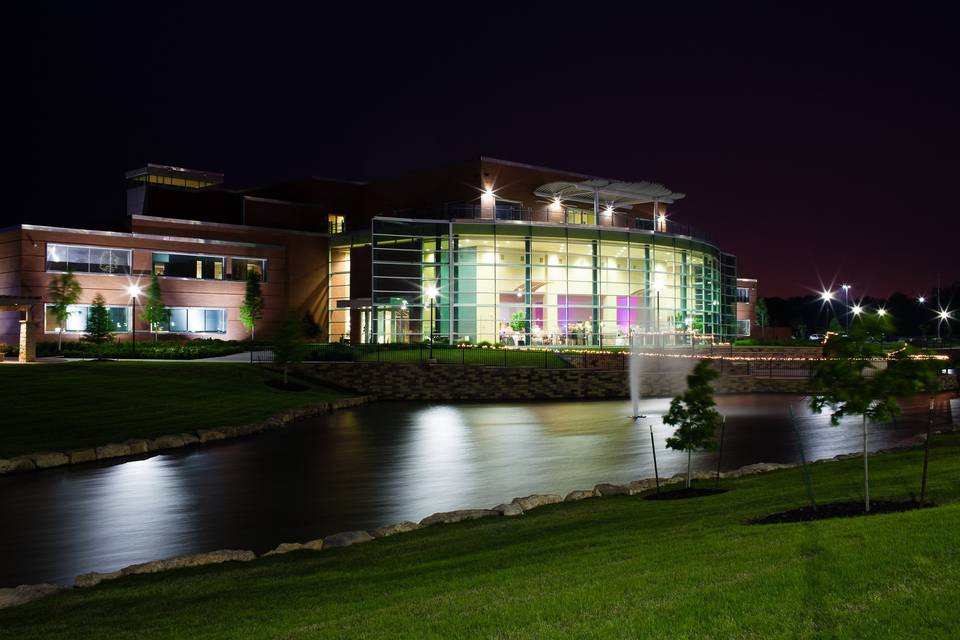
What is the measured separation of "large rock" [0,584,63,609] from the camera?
9.58 metres

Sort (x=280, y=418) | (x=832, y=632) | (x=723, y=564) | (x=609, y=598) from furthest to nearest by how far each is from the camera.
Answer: (x=280, y=418), (x=723, y=564), (x=609, y=598), (x=832, y=632)

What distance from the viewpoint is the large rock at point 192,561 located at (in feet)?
36.5

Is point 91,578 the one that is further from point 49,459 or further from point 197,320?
point 197,320

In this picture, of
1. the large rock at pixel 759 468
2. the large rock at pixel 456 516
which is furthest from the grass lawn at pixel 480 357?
the large rock at pixel 456 516

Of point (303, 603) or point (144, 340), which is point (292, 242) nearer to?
point (144, 340)

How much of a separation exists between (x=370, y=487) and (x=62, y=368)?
21747 millimetres

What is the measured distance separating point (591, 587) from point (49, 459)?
18.0 meters

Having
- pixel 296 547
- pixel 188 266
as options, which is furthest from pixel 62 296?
pixel 296 547

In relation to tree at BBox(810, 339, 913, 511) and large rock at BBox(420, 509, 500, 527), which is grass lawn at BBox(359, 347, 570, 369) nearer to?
large rock at BBox(420, 509, 500, 527)

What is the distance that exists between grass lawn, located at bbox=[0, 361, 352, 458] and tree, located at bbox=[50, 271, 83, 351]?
47.7ft

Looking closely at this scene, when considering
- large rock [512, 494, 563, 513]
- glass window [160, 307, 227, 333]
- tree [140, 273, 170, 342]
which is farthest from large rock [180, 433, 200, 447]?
glass window [160, 307, 227, 333]

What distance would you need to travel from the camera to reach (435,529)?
13180mm

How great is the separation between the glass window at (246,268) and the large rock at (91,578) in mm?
51869

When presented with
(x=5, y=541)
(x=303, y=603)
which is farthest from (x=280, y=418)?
(x=303, y=603)
